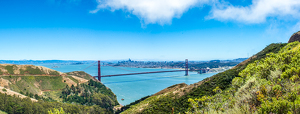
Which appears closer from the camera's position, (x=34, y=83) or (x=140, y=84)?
(x=34, y=83)

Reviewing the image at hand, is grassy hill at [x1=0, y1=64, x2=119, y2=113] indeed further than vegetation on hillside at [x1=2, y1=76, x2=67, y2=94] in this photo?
No

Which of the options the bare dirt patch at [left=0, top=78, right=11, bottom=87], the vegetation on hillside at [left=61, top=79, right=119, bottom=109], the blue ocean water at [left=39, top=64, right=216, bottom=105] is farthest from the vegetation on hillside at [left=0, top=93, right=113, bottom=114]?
the blue ocean water at [left=39, top=64, right=216, bottom=105]

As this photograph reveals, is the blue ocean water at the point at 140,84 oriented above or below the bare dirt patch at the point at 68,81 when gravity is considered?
below

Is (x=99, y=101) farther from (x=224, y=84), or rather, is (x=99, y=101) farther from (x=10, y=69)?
(x=224, y=84)

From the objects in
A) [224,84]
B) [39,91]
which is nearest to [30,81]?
[39,91]

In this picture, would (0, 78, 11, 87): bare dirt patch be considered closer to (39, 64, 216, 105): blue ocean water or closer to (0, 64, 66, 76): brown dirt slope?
(0, 64, 66, 76): brown dirt slope

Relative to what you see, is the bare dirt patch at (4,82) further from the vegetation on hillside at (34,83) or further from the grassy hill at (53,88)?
the vegetation on hillside at (34,83)

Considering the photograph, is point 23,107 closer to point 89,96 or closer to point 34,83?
point 89,96

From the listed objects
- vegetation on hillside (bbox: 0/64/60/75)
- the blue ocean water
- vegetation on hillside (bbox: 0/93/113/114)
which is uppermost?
vegetation on hillside (bbox: 0/64/60/75)

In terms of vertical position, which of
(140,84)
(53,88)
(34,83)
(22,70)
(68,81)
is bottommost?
(140,84)

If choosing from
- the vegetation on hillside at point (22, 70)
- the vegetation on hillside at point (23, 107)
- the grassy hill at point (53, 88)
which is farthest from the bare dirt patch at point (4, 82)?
the vegetation on hillside at point (23, 107)

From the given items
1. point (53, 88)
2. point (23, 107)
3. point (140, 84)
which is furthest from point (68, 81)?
point (140, 84)

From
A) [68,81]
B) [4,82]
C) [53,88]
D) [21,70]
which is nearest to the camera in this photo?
[4,82]

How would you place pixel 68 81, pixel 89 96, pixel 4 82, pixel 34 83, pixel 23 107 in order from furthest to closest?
1. pixel 68 81
2. pixel 34 83
3. pixel 89 96
4. pixel 4 82
5. pixel 23 107
